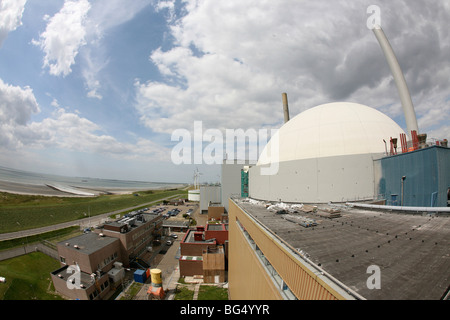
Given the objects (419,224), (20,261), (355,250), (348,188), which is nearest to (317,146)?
(348,188)

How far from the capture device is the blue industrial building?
1210 centimetres

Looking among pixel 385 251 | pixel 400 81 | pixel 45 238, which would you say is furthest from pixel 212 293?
pixel 400 81

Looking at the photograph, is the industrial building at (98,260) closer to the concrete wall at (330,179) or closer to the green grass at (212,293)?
the green grass at (212,293)

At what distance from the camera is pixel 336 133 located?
17.4 meters

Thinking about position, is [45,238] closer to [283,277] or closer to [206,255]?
[206,255]

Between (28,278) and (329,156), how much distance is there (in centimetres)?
3346

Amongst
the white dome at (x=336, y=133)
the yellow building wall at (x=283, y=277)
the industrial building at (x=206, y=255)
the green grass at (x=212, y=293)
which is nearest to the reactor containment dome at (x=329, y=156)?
the white dome at (x=336, y=133)

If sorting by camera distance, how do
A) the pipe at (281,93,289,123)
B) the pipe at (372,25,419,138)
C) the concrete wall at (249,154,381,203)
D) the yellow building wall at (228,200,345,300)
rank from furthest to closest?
the pipe at (281,93,289,123), the pipe at (372,25,419,138), the concrete wall at (249,154,381,203), the yellow building wall at (228,200,345,300)

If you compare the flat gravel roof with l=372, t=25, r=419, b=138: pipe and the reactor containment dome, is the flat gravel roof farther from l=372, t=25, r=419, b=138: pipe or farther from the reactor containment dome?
l=372, t=25, r=419, b=138: pipe

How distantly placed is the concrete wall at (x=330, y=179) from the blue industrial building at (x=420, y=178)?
5.02ft

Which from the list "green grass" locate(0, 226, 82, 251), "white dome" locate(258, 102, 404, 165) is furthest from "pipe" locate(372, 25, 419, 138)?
"green grass" locate(0, 226, 82, 251)

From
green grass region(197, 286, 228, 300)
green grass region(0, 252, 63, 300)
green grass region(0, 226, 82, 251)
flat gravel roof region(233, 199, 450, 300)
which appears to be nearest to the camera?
flat gravel roof region(233, 199, 450, 300)

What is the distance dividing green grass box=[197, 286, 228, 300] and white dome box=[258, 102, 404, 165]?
50.4 feet

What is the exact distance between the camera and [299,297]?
4539 millimetres
